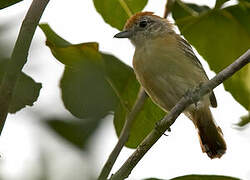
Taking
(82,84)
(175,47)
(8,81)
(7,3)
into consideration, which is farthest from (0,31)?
(175,47)

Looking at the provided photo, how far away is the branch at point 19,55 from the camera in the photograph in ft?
3.89

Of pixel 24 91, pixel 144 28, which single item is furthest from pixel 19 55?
pixel 144 28

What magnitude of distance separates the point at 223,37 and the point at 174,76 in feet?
3.78

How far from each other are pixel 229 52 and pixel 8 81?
2.04 meters

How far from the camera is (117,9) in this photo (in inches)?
124

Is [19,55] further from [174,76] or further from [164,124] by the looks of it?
[174,76]

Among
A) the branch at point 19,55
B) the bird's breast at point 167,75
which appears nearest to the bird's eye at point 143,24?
the bird's breast at point 167,75

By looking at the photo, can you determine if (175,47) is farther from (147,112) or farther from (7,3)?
(7,3)

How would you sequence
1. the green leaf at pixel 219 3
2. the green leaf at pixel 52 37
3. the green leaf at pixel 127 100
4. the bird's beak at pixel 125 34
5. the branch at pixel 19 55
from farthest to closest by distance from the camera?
the bird's beak at pixel 125 34, the green leaf at pixel 219 3, the green leaf at pixel 127 100, the green leaf at pixel 52 37, the branch at pixel 19 55

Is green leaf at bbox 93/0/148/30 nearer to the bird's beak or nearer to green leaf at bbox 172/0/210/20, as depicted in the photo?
green leaf at bbox 172/0/210/20

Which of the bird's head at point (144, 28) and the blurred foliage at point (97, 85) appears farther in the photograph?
the bird's head at point (144, 28)

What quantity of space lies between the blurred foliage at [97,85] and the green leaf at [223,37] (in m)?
0.49

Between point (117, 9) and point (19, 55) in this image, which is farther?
point (117, 9)

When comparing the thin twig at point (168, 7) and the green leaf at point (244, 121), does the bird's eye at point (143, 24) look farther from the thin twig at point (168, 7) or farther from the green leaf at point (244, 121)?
the green leaf at point (244, 121)
